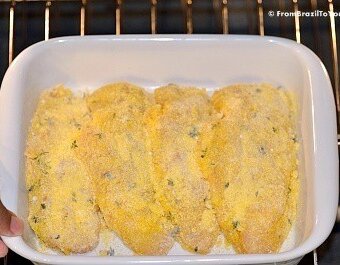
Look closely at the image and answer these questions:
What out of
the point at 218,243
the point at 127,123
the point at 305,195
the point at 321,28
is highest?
the point at 321,28

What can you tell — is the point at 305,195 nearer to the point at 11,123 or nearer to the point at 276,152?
the point at 276,152

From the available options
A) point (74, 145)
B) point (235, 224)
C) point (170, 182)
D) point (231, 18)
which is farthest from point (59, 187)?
point (231, 18)

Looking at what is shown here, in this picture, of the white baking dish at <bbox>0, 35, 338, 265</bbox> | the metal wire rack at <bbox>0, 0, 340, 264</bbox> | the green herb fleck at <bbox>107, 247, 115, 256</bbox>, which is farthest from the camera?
the metal wire rack at <bbox>0, 0, 340, 264</bbox>

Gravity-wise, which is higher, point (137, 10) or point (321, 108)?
point (137, 10)

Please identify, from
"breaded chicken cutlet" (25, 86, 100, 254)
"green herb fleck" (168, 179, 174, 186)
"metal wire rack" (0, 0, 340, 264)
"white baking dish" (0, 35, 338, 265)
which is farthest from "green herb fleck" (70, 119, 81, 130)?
"metal wire rack" (0, 0, 340, 264)

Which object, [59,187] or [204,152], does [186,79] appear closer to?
[204,152]

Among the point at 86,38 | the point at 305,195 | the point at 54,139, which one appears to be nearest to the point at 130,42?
the point at 86,38

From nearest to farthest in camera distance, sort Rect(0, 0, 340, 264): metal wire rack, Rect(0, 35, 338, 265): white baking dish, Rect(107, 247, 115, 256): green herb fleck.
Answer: Rect(0, 35, 338, 265): white baking dish, Rect(107, 247, 115, 256): green herb fleck, Rect(0, 0, 340, 264): metal wire rack

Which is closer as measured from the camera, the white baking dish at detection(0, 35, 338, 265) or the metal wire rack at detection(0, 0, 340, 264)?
the white baking dish at detection(0, 35, 338, 265)

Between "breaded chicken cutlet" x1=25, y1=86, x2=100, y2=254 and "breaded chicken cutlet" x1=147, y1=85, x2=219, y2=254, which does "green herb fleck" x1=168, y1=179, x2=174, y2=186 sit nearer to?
"breaded chicken cutlet" x1=147, y1=85, x2=219, y2=254
